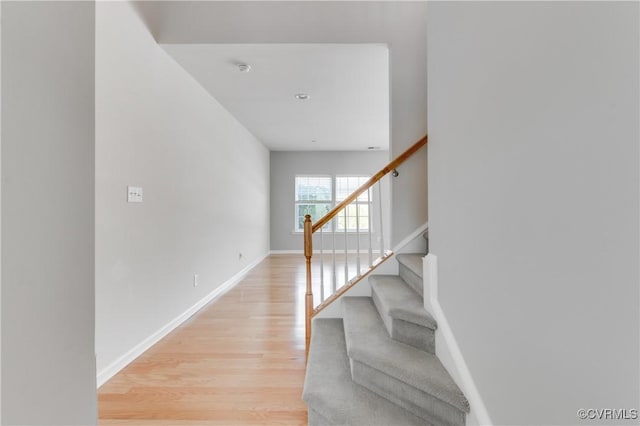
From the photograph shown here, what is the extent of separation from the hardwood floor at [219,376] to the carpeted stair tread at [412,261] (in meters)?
1.04

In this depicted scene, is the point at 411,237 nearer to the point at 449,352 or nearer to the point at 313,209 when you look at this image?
the point at 449,352

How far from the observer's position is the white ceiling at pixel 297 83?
9.21ft

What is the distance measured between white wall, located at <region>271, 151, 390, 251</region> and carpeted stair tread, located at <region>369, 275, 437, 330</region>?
5418mm

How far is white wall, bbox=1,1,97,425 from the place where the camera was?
0.44 metres

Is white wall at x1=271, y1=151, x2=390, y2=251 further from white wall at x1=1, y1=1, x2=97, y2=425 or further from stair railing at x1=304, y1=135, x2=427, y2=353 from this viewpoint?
white wall at x1=1, y1=1, x2=97, y2=425

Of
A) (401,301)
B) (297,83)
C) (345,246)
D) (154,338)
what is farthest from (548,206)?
(297,83)

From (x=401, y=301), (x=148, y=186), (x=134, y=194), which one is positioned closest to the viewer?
(x=401, y=301)

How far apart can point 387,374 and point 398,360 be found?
85 mm

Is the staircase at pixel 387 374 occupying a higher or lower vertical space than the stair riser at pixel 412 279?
lower

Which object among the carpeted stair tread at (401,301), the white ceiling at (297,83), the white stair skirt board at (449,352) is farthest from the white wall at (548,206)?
the white ceiling at (297,83)

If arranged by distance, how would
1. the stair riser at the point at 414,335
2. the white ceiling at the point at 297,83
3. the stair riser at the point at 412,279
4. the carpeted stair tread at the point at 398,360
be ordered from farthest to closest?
1. the white ceiling at the point at 297,83
2. the stair riser at the point at 412,279
3. the stair riser at the point at 414,335
4. the carpeted stair tread at the point at 398,360

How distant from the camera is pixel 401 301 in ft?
5.99

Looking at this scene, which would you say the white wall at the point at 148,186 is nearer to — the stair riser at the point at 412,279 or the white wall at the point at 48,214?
the white wall at the point at 48,214

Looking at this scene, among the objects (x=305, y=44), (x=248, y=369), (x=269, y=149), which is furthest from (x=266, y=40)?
(x=269, y=149)
